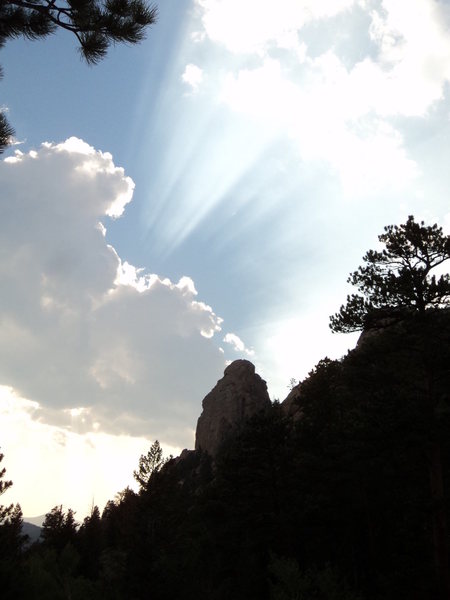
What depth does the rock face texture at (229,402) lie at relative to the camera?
364 ft

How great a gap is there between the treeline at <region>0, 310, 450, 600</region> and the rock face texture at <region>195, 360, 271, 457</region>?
222ft

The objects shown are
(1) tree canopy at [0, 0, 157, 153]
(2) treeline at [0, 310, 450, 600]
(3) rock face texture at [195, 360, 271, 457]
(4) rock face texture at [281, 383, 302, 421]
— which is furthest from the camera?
(3) rock face texture at [195, 360, 271, 457]

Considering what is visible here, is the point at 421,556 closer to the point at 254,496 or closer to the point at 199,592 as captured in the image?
the point at 254,496

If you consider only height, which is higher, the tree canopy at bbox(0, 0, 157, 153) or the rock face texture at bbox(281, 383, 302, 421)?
the rock face texture at bbox(281, 383, 302, 421)

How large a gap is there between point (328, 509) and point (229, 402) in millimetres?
88580

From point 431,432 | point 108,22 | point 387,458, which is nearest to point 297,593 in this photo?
point 387,458

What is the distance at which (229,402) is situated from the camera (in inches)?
4488

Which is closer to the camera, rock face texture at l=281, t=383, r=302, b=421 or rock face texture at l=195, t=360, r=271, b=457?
rock face texture at l=281, t=383, r=302, b=421

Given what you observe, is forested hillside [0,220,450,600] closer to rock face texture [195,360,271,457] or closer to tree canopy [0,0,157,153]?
tree canopy [0,0,157,153]

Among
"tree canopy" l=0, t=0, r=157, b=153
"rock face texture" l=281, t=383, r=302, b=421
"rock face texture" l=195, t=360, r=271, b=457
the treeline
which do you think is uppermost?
"rock face texture" l=195, t=360, r=271, b=457

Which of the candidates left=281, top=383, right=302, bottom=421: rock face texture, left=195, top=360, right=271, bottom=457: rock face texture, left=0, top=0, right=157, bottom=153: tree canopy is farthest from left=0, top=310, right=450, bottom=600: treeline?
left=195, top=360, right=271, bottom=457: rock face texture

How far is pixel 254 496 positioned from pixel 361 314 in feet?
49.3

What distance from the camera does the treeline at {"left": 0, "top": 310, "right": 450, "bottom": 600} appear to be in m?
15.3

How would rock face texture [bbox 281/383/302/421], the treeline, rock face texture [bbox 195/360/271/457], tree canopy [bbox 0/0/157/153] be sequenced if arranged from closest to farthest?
1. tree canopy [bbox 0/0/157/153]
2. the treeline
3. rock face texture [bbox 281/383/302/421]
4. rock face texture [bbox 195/360/271/457]
